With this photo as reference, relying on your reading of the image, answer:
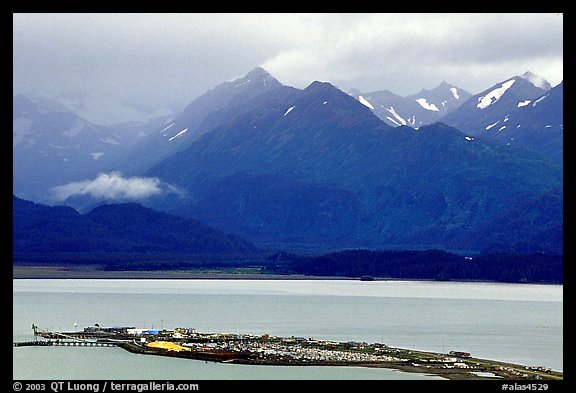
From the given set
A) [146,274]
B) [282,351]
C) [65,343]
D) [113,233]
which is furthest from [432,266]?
[282,351]

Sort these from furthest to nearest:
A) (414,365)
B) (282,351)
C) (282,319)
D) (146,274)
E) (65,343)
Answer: (146,274)
(282,319)
(65,343)
(282,351)
(414,365)

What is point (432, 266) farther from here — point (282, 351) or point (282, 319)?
point (282, 351)

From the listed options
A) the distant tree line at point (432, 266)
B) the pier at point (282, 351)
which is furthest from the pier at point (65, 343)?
the distant tree line at point (432, 266)

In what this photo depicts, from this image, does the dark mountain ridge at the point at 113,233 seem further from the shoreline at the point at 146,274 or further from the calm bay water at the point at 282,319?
the calm bay water at the point at 282,319

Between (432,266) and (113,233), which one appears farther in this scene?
(113,233)
